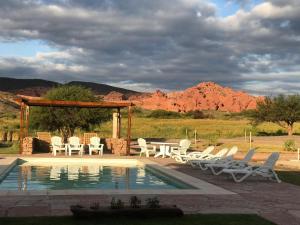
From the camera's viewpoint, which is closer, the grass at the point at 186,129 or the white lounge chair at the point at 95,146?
the white lounge chair at the point at 95,146

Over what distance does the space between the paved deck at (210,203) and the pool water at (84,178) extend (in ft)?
6.64

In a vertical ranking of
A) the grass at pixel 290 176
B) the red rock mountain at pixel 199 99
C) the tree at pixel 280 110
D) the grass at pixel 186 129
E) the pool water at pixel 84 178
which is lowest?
the pool water at pixel 84 178

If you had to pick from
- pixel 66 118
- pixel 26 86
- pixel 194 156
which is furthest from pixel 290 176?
pixel 26 86

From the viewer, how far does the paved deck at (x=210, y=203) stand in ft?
22.9

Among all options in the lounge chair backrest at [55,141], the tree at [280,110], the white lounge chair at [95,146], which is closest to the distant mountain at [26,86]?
the tree at [280,110]

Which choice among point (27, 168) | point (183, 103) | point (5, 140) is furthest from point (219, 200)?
A: point (183, 103)

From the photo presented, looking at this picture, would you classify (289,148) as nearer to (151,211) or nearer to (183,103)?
(151,211)

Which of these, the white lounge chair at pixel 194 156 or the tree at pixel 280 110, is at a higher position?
the tree at pixel 280 110

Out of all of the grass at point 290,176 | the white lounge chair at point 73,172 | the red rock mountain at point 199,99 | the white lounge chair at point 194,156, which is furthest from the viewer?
the red rock mountain at point 199,99

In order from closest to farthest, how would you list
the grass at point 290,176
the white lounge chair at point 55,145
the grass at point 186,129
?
the grass at point 290,176
the white lounge chair at point 55,145
the grass at point 186,129

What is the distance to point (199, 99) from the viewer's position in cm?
10775

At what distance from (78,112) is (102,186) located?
51.3 ft

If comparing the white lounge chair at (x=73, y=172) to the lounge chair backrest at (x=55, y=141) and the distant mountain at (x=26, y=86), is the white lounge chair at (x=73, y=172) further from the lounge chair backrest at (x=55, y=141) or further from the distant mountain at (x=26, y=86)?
the distant mountain at (x=26, y=86)

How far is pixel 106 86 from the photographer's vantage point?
320 ft
